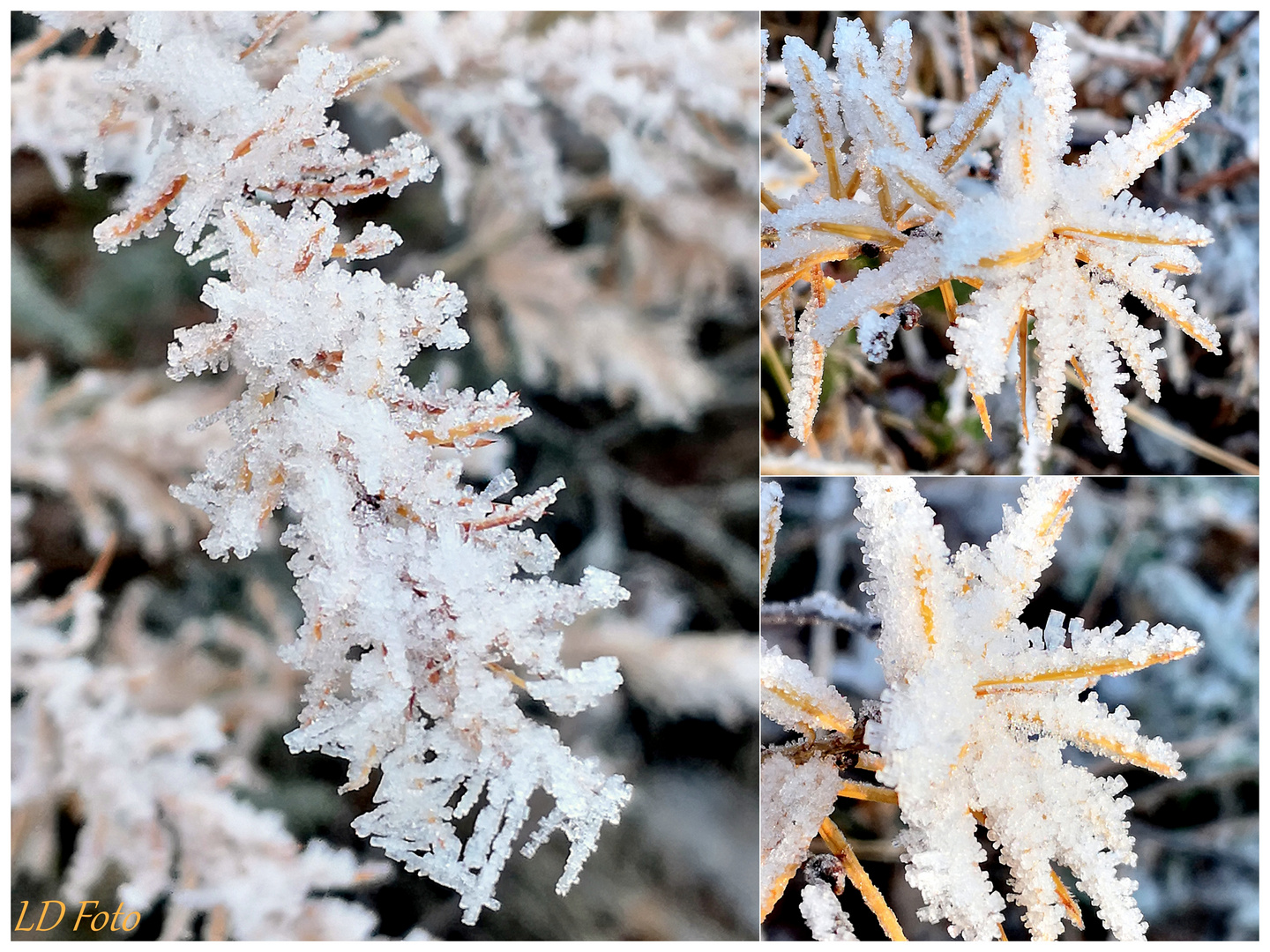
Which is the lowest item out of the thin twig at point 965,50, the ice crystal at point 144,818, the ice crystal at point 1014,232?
the ice crystal at point 144,818

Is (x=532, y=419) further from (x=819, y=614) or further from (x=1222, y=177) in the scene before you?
(x=1222, y=177)

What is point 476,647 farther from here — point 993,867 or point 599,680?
point 993,867

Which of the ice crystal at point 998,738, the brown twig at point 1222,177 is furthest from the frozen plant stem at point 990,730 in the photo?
the brown twig at point 1222,177

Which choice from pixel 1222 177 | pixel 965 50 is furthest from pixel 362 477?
pixel 1222 177

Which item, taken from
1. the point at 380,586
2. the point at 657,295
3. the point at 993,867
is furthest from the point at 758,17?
the point at 993,867

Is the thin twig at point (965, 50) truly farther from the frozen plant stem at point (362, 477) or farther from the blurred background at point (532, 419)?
the frozen plant stem at point (362, 477)

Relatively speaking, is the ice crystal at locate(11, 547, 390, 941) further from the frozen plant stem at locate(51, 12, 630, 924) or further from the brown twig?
the brown twig
